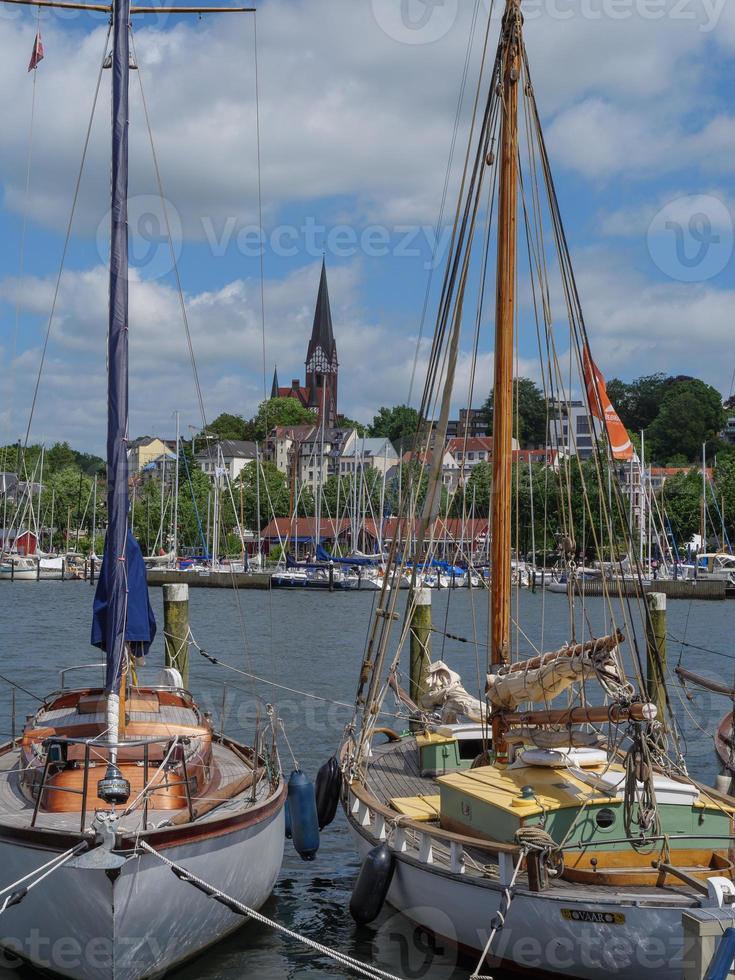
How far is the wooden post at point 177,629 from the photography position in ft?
96.4

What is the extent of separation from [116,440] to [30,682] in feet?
88.7

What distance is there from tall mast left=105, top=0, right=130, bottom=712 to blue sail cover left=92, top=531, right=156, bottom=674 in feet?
2.23

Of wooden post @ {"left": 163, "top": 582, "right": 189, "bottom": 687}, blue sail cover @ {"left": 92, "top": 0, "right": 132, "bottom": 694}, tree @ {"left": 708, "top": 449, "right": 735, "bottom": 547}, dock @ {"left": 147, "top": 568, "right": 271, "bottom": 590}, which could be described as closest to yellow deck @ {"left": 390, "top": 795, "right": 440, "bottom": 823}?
blue sail cover @ {"left": 92, "top": 0, "right": 132, "bottom": 694}

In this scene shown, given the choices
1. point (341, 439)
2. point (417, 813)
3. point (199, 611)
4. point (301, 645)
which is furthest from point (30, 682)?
point (341, 439)

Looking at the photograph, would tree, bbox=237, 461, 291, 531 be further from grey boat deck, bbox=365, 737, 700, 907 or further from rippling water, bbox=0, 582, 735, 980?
grey boat deck, bbox=365, 737, 700, 907

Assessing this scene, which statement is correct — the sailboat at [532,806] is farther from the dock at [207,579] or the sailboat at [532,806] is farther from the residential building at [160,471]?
the residential building at [160,471]

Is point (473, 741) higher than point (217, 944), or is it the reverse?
point (473, 741)

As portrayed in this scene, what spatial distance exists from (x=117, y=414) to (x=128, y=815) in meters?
5.31

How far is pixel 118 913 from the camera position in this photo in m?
12.9

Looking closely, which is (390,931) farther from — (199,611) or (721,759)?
(199,611)

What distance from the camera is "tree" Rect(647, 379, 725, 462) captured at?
192875mm

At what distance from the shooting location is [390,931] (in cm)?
1667

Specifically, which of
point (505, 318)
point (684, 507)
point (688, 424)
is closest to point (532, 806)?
point (505, 318)

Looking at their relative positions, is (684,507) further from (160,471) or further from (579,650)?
(579,650)
